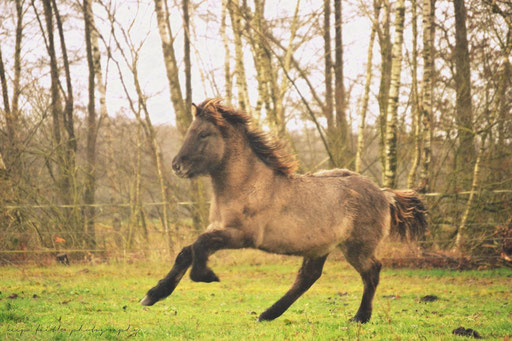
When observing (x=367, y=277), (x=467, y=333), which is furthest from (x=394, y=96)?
(x=467, y=333)

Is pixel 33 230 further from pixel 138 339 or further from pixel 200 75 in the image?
pixel 138 339

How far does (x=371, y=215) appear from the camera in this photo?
19.0ft

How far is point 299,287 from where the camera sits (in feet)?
19.3

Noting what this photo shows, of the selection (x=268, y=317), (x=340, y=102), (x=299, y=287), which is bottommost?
(x=268, y=317)

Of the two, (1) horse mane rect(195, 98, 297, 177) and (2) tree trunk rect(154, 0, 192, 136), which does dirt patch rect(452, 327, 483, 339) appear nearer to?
(1) horse mane rect(195, 98, 297, 177)

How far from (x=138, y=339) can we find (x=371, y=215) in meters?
2.81

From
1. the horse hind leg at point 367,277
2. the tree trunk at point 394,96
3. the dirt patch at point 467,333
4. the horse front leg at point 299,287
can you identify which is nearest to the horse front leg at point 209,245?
the horse front leg at point 299,287

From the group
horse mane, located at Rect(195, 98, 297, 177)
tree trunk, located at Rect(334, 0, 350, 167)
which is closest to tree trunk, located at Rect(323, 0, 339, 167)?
tree trunk, located at Rect(334, 0, 350, 167)

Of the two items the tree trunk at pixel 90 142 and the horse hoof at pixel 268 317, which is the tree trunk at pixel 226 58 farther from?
the horse hoof at pixel 268 317

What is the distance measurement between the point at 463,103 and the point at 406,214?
805 cm

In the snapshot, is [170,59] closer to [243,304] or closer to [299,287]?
[243,304]

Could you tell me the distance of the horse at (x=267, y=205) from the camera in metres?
4.66

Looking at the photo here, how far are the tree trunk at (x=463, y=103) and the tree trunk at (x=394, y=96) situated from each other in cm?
156

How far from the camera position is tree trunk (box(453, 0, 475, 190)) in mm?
12625
